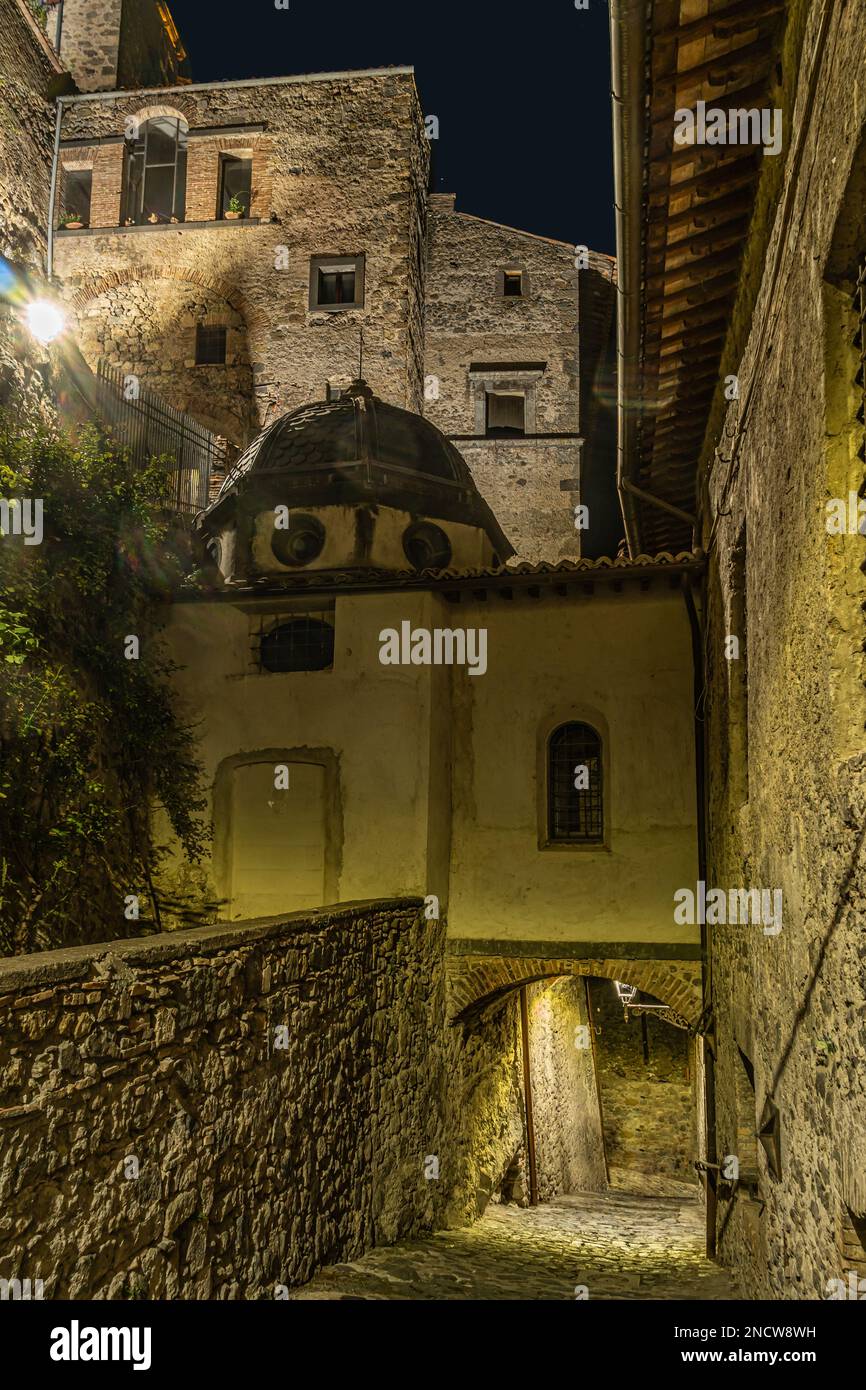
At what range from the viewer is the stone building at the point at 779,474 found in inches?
165

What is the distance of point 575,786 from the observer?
1204cm

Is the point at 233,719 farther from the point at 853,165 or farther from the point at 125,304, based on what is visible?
the point at 125,304

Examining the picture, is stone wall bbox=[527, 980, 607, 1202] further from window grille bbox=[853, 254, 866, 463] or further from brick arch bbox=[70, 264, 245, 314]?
brick arch bbox=[70, 264, 245, 314]

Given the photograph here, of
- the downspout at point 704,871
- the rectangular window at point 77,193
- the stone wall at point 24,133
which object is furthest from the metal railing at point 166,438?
the downspout at point 704,871

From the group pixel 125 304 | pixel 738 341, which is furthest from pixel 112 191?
pixel 738 341

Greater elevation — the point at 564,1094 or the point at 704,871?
the point at 704,871

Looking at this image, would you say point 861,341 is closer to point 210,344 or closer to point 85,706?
point 85,706

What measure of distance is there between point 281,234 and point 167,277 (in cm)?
273

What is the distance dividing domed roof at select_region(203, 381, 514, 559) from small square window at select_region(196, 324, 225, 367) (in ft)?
28.8

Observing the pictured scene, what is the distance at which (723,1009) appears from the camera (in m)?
9.52

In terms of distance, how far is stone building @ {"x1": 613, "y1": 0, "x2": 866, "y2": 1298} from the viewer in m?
4.20

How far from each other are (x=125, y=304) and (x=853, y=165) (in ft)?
76.5

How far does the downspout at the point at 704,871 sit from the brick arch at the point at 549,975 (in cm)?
24

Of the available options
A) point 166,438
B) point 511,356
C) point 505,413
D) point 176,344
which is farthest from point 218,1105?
point 511,356
